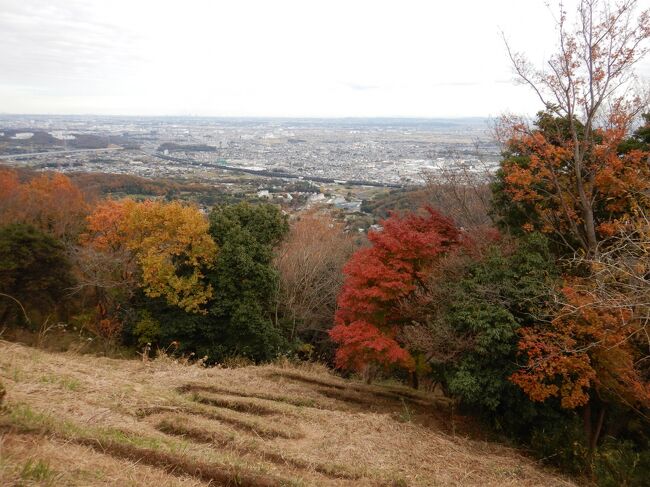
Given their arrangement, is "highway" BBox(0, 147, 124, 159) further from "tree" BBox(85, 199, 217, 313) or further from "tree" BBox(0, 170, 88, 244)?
"tree" BBox(85, 199, 217, 313)

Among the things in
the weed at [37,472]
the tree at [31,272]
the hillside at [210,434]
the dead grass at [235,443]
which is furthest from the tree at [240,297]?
the weed at [37,472]

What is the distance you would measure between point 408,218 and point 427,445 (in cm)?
753

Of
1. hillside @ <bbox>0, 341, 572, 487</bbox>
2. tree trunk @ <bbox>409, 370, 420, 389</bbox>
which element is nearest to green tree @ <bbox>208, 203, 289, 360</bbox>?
tree trunk @ <bbox>409, 370, 420, 389</bbox>

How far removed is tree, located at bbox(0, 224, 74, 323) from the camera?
54.6ft

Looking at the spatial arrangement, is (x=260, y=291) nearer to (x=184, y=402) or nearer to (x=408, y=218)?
(x=408, y=218)

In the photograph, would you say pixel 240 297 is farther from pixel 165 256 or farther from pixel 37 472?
pixel 37 472

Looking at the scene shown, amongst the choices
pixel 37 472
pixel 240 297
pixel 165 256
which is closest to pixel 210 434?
Result: pixel 37 472

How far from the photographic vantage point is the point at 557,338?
948cm

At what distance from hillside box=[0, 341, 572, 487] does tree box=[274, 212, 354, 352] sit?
8.96 m

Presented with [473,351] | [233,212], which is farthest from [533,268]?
[233,212]

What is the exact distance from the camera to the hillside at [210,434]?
4.68 m

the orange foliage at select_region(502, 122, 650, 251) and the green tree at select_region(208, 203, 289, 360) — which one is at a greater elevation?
the orange foliage at select_region(502, 122, 650, 251)

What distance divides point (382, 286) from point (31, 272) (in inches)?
564

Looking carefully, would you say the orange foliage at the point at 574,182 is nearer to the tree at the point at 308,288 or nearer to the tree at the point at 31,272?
the tree at the point at 308,288
